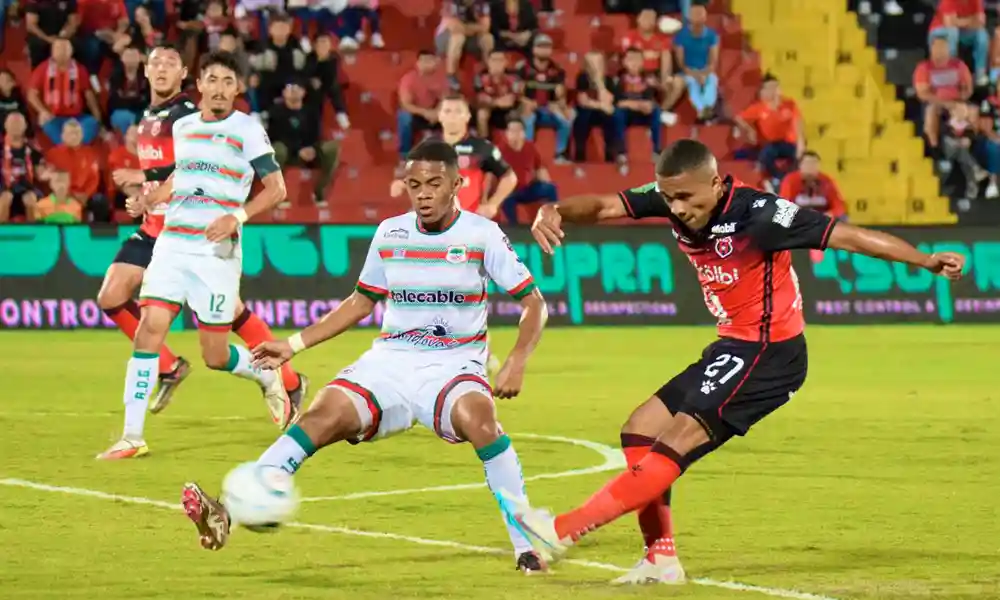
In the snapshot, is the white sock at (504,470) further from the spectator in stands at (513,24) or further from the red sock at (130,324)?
the spectator in stands at (513,24)

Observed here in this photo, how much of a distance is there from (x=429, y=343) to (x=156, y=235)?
190 inches

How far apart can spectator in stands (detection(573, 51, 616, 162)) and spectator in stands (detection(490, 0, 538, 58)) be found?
0.81m

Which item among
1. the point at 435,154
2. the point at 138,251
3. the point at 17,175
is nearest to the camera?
the point at 435,154

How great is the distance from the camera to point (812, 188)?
22812mm

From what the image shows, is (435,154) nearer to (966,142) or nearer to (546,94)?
(546,94)

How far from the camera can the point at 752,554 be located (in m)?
7.72

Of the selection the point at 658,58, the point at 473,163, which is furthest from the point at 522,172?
the point at 473,163

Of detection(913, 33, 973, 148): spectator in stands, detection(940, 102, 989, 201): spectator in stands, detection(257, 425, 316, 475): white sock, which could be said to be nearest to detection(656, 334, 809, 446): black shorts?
detection(257, 425, 316, 475): white sock

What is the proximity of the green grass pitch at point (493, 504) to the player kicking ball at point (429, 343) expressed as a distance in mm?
482

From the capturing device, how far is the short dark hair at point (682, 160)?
275 inches

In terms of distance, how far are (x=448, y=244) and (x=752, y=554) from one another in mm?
1778

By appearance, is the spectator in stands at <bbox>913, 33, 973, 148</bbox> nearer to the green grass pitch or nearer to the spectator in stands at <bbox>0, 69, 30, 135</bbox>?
the green grass pitch

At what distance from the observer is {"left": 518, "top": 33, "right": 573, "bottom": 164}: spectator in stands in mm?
23859

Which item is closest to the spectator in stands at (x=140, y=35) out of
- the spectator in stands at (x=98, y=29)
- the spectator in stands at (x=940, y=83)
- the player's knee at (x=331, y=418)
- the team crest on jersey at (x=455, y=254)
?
the spectator in stands at (x=98, y=29)
